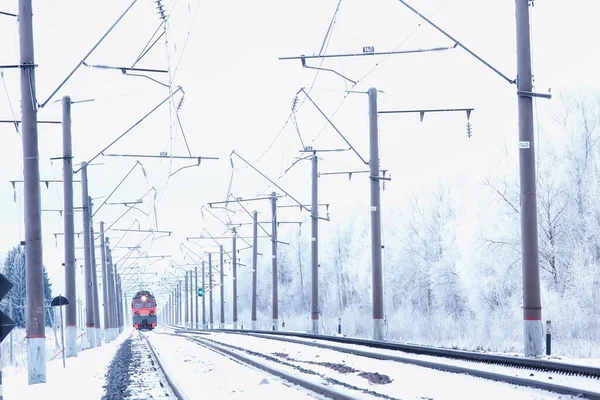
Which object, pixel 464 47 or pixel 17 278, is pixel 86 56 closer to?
pixel 464 47

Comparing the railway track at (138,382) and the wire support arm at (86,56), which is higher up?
the wire support arm at (86,56)

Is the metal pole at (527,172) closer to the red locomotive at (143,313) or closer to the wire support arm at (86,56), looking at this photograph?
the wire support arm at (86,56)

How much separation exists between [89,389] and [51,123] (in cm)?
1247

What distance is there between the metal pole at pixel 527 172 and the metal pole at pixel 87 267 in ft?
77.2

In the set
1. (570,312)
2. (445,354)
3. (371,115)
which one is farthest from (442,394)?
(570,312)

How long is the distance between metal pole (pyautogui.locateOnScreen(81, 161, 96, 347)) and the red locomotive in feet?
129

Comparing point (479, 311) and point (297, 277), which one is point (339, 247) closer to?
point (297, 277)

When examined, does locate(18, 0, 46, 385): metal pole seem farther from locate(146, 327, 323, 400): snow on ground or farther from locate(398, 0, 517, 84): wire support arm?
locate(398, 0, 517, 84): wire support arm

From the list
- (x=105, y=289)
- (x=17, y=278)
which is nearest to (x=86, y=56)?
(x=105, y=289)

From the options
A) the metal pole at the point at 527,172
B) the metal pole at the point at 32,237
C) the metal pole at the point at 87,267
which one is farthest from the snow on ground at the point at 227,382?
the metal pole at the point at 87,267

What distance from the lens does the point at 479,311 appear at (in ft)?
184

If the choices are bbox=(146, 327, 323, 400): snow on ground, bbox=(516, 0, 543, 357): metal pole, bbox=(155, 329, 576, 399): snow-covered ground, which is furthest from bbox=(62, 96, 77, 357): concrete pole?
bbox=(516, 0, 543, 357): metal pole

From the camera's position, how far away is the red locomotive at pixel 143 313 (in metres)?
79.8

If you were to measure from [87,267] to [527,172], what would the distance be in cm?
2503
